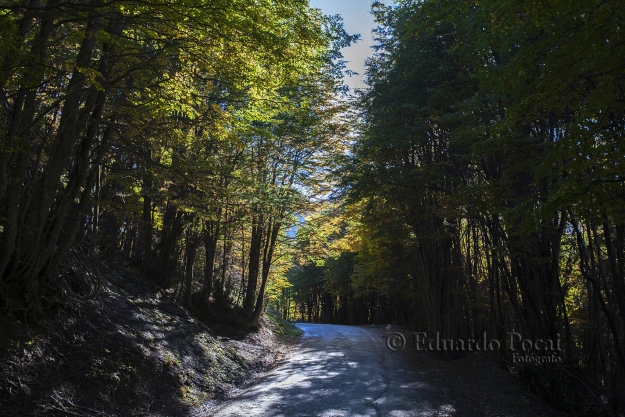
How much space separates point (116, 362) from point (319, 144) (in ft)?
40.2

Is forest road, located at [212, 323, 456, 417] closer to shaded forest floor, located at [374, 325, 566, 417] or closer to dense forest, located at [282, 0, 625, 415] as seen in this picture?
shaded forest floor, located at [374, 325, 566, 417]

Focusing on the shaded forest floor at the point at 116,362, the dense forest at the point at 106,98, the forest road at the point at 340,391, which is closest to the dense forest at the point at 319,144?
the dense forest at the point at 106,98

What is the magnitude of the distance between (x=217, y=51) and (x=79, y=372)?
517cm

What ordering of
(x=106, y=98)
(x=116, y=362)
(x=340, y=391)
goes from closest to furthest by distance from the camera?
(x=116, y=362) → (x=106, y=98) → (x=340, y=391)

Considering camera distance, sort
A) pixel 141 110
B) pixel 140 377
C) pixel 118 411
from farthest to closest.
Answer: pixel 141 110, pixel 140 377, pixel 118 411

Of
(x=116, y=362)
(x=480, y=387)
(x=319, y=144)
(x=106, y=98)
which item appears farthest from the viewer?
(x=319, y=144)

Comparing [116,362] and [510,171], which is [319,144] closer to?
[510,171]

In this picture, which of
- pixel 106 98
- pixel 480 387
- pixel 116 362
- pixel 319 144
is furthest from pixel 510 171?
pixel 319 144

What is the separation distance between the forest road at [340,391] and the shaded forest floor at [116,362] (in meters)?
0.76

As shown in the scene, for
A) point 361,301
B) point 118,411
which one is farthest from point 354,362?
point 361,301

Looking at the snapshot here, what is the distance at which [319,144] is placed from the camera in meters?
17.1

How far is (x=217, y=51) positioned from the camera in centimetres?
654

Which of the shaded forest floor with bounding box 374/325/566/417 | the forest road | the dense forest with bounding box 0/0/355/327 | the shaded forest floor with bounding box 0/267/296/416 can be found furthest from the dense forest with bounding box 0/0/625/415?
the forest road

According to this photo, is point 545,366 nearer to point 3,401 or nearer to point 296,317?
point 3,401
